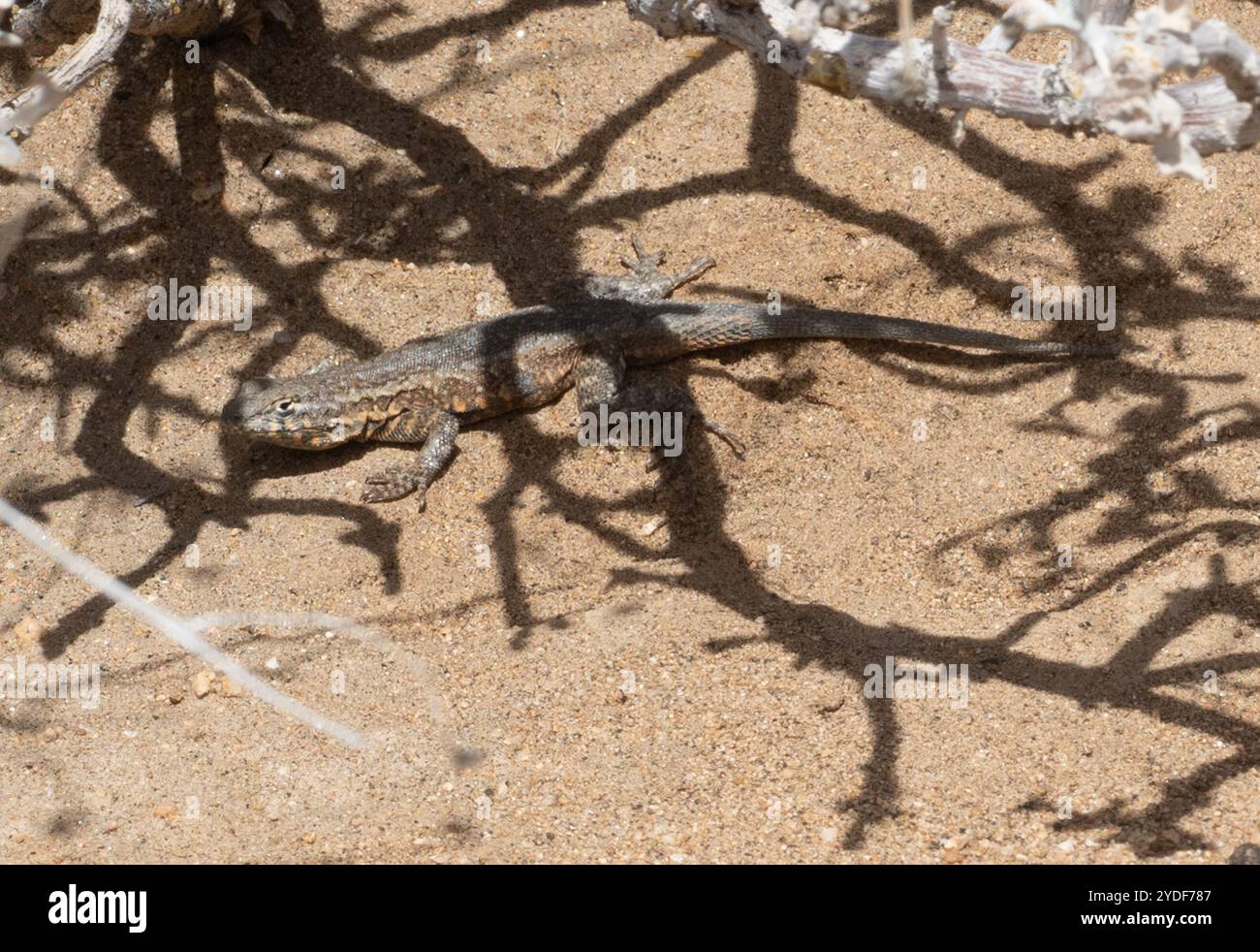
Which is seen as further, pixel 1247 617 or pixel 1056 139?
pixel 1056 139

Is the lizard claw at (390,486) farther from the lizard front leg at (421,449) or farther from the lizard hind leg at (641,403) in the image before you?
the lizard hind leg at (641,403)

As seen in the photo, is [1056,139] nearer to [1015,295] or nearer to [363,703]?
[1015,295]

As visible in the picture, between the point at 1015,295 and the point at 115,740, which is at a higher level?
the point at 1015,295

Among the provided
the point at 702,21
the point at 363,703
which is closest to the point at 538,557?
the point at 363,703

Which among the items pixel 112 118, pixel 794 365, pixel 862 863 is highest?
pixel 112 118

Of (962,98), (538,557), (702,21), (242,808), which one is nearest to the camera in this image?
(962,98)

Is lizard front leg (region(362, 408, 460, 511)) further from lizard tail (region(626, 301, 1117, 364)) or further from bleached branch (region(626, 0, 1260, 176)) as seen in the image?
bleached branch (region(626, 0, 1260, 176))

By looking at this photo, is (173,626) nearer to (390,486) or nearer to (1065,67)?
(390,486)

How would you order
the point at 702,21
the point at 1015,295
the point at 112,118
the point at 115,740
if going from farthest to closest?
the point at 112,118
the point at 1015,295
the point at 115,740
the point at 702,21
